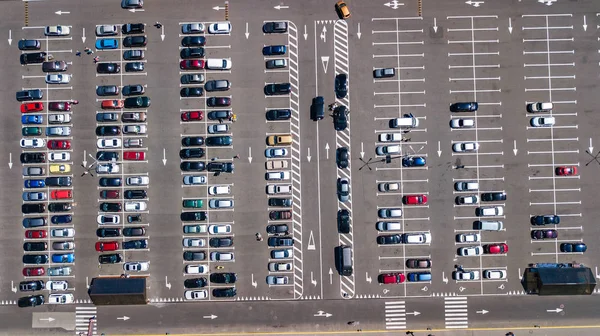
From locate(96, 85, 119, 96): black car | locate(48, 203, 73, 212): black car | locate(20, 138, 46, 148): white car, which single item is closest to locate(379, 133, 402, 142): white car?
locate(96, 85, 119, 96): black car

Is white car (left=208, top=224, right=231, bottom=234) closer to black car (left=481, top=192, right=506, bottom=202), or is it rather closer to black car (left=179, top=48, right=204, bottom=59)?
black car (left=179, top=48, right=204, bottom=59)

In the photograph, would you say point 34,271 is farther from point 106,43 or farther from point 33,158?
point 106,43

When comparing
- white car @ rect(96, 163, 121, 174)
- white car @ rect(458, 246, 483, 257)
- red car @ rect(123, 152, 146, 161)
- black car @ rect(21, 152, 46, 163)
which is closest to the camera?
white car @ rect(458, 246, 483, 257)

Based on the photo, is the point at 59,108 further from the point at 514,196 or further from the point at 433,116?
the point at 514,196

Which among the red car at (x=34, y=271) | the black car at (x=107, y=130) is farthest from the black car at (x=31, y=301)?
the black car at (x=107, y=130)

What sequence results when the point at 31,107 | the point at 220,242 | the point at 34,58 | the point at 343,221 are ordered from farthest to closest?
the point at 31,107 → the point at 34,58 → the point at 220,242 → the point at 343,221

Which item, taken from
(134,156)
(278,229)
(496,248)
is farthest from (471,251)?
(134,156)
